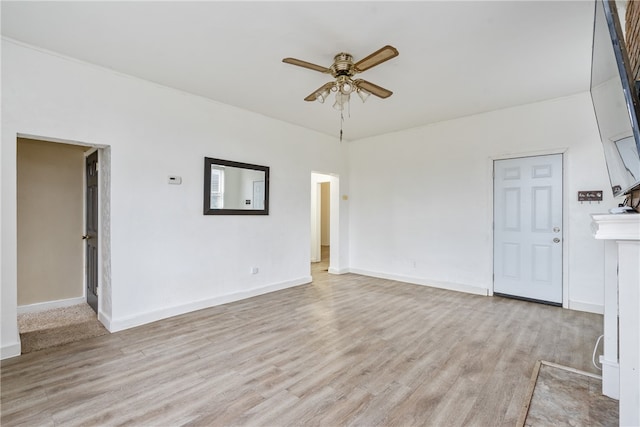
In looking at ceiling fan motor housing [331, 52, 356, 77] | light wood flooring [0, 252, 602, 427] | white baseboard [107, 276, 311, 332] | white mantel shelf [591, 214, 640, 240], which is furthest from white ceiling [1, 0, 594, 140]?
light wood flooring [0, 252, 602, 427]

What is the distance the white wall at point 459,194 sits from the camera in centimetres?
388

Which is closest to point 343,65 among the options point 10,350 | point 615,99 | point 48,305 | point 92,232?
point 615,99

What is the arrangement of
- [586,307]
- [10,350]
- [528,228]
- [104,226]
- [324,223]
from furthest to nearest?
[324,223] < [528,228] < [586,307] < [104,226] < [10,350]

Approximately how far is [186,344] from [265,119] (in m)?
3.38

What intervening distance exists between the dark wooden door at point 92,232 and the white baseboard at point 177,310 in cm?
58

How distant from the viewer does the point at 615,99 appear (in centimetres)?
171

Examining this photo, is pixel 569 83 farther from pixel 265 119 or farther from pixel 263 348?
pixel 263 348

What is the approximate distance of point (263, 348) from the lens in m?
2.83

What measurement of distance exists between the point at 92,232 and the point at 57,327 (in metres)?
1.16

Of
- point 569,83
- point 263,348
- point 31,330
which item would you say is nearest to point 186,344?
point 263,348

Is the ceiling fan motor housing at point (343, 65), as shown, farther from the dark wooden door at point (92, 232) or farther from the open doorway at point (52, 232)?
the dark wooden door at point (92, 232)

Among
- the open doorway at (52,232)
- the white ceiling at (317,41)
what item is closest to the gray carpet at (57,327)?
the open doorway at (52,232)

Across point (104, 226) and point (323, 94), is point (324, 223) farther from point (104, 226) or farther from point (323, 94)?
point (104, 226)

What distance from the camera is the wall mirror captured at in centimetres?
405
